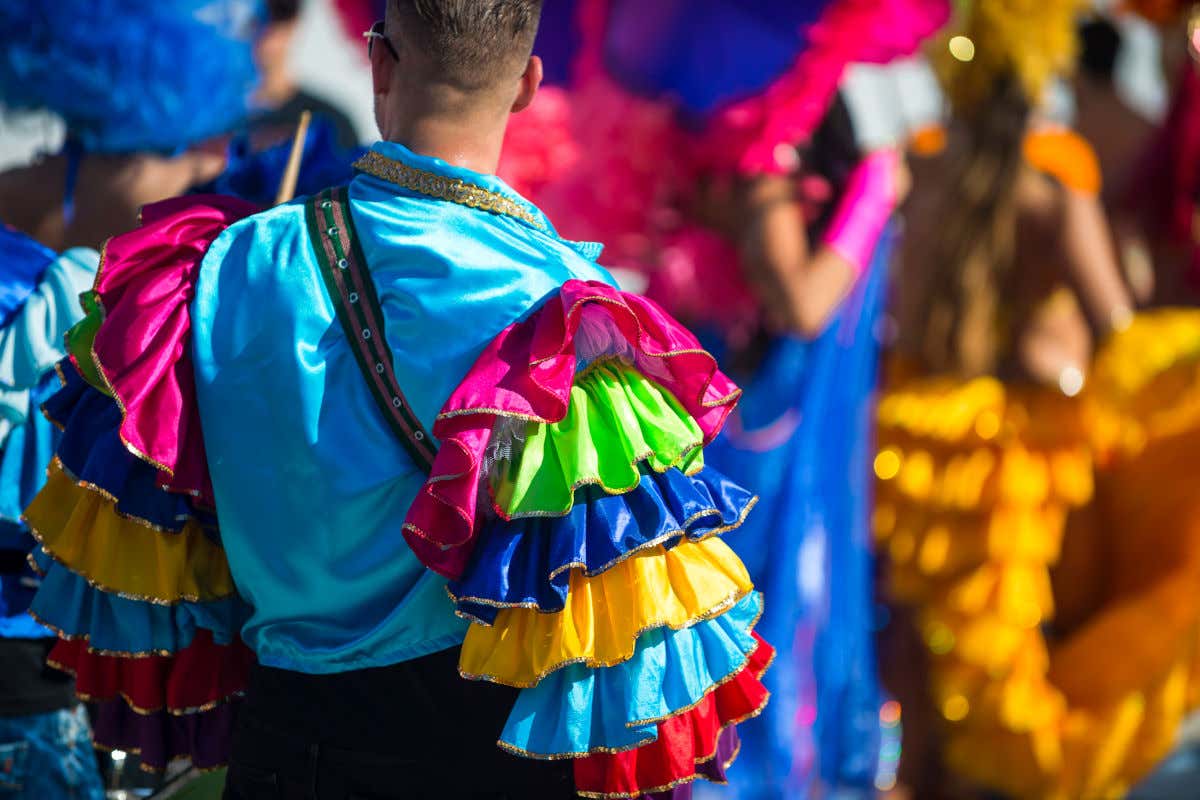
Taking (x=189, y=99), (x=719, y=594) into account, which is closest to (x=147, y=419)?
(x=719, y=594)

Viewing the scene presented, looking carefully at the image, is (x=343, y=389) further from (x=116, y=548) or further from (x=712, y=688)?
(x=712, y=688)

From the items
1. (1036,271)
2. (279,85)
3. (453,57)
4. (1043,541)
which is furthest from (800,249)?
(453,57)

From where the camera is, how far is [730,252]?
3262mm

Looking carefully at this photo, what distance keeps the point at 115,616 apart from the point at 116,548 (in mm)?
90

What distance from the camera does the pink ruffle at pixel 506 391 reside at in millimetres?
1211

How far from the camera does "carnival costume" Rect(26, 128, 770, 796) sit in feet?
4.07

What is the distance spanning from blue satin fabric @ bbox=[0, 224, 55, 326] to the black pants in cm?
79

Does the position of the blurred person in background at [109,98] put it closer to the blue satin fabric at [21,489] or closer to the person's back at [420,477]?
the blue satin fabric at [21,489]

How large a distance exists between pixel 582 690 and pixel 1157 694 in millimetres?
2272

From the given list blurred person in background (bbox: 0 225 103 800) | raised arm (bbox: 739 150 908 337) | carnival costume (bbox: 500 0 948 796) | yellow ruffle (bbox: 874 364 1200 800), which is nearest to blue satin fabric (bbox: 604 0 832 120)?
carnival costume (bbox: 500 0 948 796)

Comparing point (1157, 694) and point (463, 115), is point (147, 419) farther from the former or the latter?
point (1157, 694)

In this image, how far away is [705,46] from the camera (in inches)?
130

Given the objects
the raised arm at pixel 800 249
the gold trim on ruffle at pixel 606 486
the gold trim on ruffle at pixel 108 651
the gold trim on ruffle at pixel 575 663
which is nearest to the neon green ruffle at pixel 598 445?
the gold trim on ruffle at pixel 606 486

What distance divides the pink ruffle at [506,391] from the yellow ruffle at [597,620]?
78 mm
